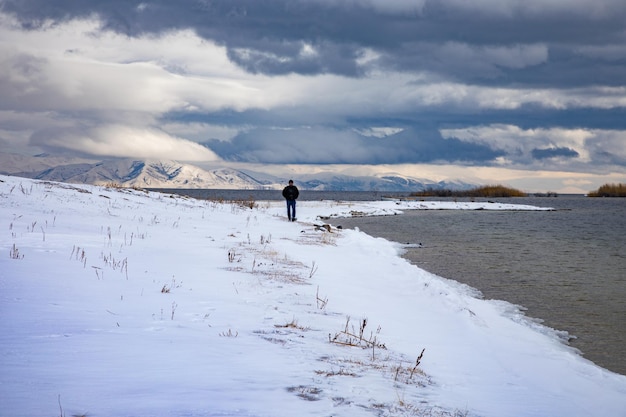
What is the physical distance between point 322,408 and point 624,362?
635cm

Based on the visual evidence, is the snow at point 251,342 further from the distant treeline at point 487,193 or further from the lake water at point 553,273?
the distant treeline at point 487,193

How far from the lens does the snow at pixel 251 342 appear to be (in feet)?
13.4

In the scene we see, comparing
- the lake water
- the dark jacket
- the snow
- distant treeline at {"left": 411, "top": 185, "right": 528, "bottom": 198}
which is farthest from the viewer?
distant treeline at {"left": 411, "top": 185, "right": 528, "bottom": 198}

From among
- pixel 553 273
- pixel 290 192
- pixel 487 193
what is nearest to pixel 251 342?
pixel 553 273

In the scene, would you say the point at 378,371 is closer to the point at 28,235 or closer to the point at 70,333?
the point at 70,333

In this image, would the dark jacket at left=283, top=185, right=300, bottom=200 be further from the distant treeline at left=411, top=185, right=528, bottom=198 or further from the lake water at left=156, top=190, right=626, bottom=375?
the distant treeline at left=411, top=185, right=528, bottom=198

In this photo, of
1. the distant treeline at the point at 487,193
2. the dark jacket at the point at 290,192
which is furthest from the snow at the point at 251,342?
the distant treeline at the point at 487,193

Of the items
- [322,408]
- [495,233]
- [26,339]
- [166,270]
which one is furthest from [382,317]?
[495,233]

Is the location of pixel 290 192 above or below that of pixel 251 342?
above

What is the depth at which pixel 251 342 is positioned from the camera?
19.4 feet

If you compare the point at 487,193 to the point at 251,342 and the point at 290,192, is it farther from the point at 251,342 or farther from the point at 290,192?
the point at 251,342

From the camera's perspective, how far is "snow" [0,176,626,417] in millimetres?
4098

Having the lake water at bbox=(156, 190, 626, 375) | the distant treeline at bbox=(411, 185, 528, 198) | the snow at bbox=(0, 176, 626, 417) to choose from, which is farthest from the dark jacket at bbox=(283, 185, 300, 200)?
the distant treeline at bbox=(411, 185, 528, 198)

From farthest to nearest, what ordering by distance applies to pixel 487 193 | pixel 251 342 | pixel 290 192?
pixel 487 193 → pixel 290 192 → pixel 251 342
